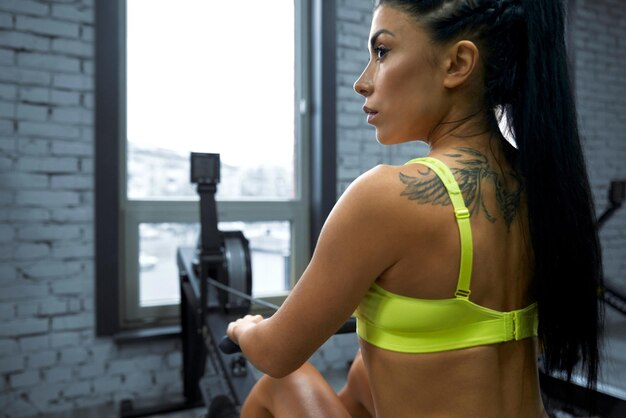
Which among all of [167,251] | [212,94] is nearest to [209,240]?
[167,251]

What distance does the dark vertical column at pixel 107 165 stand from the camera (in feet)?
8.00

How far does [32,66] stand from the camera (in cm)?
233

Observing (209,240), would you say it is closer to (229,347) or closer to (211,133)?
(211,133)

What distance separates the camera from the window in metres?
2.49

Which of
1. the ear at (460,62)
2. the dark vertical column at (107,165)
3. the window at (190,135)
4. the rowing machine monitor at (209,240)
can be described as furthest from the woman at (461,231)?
the window at (190,135)

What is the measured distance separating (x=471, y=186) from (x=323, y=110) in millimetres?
2342

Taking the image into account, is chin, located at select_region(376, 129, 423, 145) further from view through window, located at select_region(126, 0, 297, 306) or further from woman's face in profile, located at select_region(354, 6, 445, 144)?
view through window, located at select_region(126, 0, 297, 306)

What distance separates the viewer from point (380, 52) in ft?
2.66

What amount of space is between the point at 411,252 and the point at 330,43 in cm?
256

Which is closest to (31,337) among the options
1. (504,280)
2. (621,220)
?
(504,280)

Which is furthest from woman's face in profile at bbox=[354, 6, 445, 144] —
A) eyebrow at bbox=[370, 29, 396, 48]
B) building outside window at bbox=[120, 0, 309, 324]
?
building outside window at bbox=[120, 0, 309, 324]

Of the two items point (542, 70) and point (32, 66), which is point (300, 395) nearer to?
point (542, 70)

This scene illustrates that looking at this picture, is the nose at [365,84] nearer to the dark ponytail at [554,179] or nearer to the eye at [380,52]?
the eye at [380,52]

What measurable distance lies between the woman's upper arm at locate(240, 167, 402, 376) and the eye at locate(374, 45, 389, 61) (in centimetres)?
21
